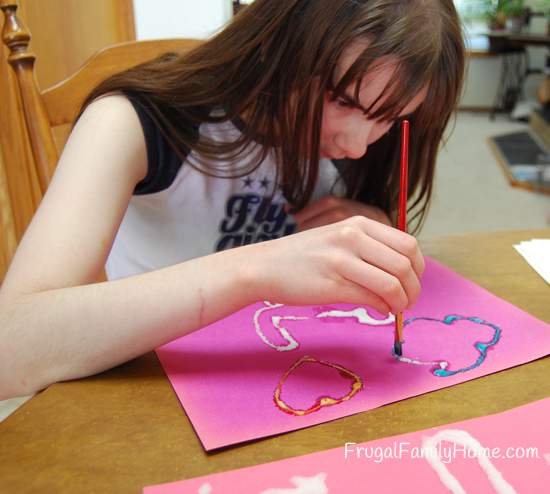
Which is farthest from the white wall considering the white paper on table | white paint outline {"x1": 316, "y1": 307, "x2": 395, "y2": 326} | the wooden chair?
white paint outline {"x1": 316, "y1": 307, "x2": 395, "y2": 326}

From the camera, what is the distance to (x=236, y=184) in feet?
Answer: 2.87

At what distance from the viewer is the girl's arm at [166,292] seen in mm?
468

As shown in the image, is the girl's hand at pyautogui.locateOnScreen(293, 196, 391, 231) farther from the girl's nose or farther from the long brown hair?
the girl's nose

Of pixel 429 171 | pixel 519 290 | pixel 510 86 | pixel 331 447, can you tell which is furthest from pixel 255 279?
pixel 510 86

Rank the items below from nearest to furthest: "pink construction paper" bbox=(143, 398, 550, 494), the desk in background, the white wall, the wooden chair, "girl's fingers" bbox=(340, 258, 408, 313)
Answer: "pink construction paper" bbox=(143, 398, 550, 494)
"girl's fingers" bbox=(340, 258, 408, 313)
the wooden chair
the white wall
the desk in background

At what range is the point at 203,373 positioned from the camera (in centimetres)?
47

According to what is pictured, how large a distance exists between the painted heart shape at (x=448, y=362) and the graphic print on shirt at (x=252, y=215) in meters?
0.36

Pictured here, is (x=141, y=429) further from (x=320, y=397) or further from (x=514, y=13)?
(x=514, y=13)

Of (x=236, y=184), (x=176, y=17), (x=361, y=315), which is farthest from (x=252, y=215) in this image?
(x=176, y=17)

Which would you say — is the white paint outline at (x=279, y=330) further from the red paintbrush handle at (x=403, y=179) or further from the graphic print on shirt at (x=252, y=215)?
the graphic print on shirt at (x=252, y=215)

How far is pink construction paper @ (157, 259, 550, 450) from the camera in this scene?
0.43 metres

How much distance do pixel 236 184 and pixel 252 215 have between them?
0.17ft

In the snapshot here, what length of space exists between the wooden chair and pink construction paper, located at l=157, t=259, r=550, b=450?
1.46ft

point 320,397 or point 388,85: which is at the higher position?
point 388,85
